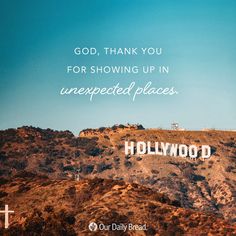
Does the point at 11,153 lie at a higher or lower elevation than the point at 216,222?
higher

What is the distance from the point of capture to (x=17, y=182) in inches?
3957

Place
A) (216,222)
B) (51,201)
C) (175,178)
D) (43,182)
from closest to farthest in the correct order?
(216,222), (51,201), (43,182), (175,178)

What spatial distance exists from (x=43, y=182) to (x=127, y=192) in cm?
1637

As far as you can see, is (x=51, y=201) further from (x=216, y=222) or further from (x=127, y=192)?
(x=216, y=222)

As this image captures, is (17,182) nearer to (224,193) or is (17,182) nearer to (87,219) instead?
(87,219)

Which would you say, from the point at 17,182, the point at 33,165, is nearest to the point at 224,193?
the point at 33,165

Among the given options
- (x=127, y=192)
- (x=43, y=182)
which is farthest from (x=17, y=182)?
(x=127, y=192)

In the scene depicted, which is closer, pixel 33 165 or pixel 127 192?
pixel 127 192

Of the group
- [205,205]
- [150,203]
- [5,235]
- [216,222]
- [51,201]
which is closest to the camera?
[5,235]

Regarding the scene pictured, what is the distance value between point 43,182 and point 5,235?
29.3 meters

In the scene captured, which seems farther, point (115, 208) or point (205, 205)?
point (205, 205)

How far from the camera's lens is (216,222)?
74.6 m

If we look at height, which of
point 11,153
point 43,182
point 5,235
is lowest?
point 5,235

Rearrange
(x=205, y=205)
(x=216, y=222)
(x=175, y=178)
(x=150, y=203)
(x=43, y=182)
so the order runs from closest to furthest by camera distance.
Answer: (x=216, y=222)
(x=150, y=203)
(x=43, y=182)
(x=205, y=205)
(x=175, y=178)
